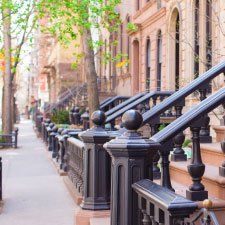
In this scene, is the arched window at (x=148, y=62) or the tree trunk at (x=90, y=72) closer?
the tree trunk at (x=90, y=72)

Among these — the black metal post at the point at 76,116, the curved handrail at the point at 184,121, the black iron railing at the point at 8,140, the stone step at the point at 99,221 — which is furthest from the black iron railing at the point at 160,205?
the black iron railing at the point at 8,140

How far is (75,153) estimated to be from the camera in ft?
28.1

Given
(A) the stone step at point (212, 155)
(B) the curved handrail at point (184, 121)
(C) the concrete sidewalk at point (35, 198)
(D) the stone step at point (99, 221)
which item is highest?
(B) the curved handrail at point (184, 121)

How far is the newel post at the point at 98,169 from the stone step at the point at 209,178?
0.81m

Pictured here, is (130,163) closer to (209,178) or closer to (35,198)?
(209,178)

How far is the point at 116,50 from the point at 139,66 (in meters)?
5.53

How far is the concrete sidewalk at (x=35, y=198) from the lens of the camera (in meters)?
7.16

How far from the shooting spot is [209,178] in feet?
16.5

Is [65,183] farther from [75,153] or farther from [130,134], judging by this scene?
[130,134]

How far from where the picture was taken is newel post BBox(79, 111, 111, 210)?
6.10 m

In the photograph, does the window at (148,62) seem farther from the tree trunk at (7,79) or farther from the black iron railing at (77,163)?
the black iron railing at (77,163)

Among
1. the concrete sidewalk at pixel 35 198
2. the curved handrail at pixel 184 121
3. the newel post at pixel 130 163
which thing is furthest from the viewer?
the concrete sidewalk at pixel 35 198

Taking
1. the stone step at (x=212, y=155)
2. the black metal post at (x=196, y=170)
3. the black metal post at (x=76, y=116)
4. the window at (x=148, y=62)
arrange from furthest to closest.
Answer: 1. the window at (x=148, y=62)
2. the black metal post at (x=76, y=116)
3. the stone step at (x=212, y=155)
4. the black metal post at (x=196, y=170)

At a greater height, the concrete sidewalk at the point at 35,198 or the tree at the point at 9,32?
the tree at the point at 9,32
